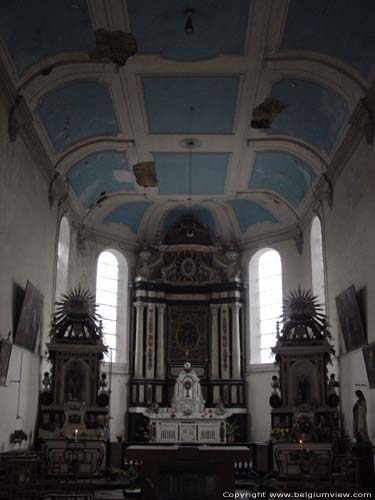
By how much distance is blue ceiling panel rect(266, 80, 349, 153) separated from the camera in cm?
1325

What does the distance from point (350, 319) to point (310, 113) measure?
15.5ft

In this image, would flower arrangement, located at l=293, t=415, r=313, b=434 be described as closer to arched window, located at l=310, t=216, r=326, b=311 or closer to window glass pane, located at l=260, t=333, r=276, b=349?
arched window, located at l=310, t=216, r=326, b=311

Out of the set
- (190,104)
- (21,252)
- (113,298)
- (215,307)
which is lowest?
(21,252)

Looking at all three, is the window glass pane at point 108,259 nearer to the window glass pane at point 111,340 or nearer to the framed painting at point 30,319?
the window glass pane at point 111,340

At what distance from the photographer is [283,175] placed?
17.7 metres

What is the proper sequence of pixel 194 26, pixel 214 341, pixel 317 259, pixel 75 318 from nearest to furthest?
pixel 194 26 → pixel 75 318 → pixel 317 259 → pixel 214 341

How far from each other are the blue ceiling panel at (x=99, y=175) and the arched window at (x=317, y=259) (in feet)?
18.3

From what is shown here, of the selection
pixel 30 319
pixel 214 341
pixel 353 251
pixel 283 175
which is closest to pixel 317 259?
pixel 283 175

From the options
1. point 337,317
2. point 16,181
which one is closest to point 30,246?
point 16,181

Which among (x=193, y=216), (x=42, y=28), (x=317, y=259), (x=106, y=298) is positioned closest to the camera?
(x=42, y=28)

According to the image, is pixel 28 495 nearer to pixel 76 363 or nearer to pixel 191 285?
pixel 76 363

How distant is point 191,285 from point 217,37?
10.7 metres

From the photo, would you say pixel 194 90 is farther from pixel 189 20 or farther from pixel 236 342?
pixel 236 342

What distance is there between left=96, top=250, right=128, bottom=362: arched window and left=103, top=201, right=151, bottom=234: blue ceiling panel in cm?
108
